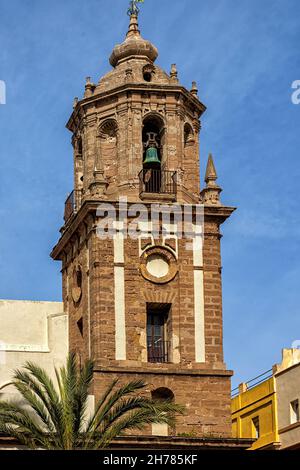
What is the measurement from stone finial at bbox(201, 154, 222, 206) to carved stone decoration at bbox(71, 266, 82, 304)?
16.0 feet

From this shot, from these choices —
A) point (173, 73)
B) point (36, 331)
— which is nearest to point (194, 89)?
point (173, 73)

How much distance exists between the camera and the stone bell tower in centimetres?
4116

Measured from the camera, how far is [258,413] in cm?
4672

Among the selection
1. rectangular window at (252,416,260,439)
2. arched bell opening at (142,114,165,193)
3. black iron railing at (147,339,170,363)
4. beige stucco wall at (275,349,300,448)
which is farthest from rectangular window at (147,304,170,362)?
rectangular window at (252,416,260,439)

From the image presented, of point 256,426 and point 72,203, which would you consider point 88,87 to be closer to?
point 72,203

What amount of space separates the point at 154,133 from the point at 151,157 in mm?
1061

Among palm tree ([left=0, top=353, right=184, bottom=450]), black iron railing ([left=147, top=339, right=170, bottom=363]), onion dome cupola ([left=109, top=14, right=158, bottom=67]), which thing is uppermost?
onion dome cupola ([left=109, top=14, right=158, bottom=67])

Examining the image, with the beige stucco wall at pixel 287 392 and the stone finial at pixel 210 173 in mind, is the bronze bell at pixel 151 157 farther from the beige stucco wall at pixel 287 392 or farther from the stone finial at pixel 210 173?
the beige stucco wall at pixel 287 392

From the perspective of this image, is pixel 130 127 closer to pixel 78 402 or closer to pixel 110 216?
pixel 110 216

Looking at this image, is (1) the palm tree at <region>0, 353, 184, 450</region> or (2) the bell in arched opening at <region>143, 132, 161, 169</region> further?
(2) the bell in arched opening at <region>143, 132, 161, 169</region>

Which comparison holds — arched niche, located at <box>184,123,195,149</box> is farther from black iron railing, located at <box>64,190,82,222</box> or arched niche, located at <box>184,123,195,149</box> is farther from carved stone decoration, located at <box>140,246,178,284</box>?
carved stone decoration, located at <box>140,246,178,284</box>

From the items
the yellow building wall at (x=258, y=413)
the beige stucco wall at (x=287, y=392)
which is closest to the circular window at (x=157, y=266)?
the beige stucco wall at (x=287, y=392)

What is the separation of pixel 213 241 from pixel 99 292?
4387 millimetres
